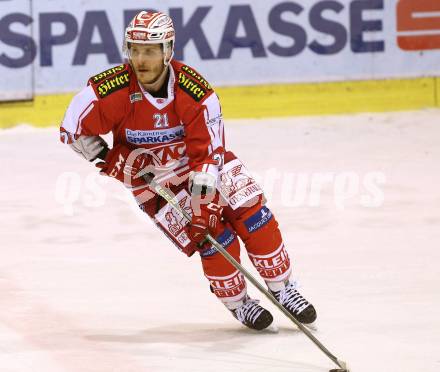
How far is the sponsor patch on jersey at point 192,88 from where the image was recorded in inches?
190

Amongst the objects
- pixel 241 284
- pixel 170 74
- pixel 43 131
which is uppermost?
pixel 170 74

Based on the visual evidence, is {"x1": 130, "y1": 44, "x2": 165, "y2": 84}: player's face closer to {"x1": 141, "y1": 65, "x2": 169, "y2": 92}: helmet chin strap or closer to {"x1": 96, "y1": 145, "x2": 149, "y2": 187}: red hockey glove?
{"x1": 141, "y1": 65, "x2": 169, "y2": 92}: helmet chin strap

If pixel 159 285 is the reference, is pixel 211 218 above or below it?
above

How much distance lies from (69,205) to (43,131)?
1749mm

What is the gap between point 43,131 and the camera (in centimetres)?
916

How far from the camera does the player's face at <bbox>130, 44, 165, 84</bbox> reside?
4.77 m

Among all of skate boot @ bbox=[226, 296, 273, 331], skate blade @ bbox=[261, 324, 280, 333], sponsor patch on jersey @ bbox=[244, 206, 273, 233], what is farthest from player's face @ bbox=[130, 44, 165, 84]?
skate blade @ bbox=[261, 324, 280, 333]

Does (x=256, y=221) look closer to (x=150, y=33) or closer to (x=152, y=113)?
(x=152, y=113)

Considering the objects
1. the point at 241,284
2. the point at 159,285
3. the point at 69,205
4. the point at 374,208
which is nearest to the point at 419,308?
the point at 241,284

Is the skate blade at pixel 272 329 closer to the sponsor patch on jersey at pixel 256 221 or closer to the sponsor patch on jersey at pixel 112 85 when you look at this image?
the sponsor patch on jersey at pixel 256 221

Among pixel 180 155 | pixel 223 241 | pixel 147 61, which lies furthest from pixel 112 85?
pixel 223 241

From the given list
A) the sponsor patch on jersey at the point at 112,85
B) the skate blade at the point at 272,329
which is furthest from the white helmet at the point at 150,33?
the skate blade at the point at 272,329

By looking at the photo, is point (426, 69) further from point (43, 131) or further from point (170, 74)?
point (170, 74)

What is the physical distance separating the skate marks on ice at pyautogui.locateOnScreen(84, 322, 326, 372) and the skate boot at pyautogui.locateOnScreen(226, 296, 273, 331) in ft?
0.17
